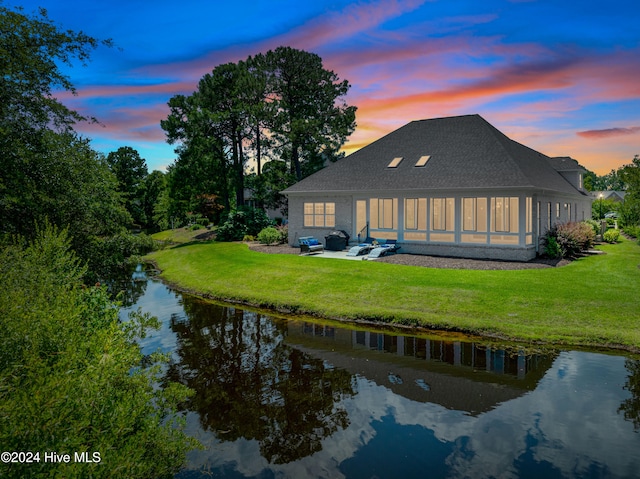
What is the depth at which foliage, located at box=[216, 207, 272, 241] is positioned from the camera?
1532 inches

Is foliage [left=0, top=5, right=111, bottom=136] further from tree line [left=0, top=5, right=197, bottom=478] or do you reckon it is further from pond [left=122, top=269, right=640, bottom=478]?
pond [left=122, top=269, right=640, bottom=478]

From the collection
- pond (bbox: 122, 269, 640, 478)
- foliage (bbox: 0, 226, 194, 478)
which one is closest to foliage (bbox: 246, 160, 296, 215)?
pond (bbox: 122, 269, 640, 478)

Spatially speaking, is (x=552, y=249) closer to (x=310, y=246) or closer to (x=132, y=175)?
(x=310, y=246)

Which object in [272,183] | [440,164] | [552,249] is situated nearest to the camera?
[552,249]

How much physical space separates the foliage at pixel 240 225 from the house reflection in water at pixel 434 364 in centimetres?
2569

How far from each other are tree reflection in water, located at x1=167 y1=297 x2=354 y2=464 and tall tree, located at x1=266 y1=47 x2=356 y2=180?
29008mm

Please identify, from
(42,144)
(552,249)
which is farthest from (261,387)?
(552,249)

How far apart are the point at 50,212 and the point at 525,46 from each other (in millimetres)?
22693

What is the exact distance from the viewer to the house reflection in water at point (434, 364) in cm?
955

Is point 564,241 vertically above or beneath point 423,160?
beneath

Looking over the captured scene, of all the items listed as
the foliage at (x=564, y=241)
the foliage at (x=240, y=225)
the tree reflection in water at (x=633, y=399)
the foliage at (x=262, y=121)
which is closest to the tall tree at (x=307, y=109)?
the foliage at (x=262, y=121)

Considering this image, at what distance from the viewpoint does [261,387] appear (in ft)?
32.3

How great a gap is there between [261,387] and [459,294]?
941cm

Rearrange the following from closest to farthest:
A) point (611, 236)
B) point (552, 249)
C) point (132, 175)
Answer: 1. point (552, 249)
2. point (611, 236)
3. point (132, 175)
